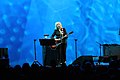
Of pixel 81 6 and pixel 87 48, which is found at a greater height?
pixel 81 6

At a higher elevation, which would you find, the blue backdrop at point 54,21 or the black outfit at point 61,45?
the blue backdrop at point 54,21

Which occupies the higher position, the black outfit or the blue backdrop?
the blue backdrop

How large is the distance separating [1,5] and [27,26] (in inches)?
51.1

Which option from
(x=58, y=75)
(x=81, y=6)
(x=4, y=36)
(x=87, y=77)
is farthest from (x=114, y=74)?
(x=81, y=6)

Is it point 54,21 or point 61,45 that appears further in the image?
point 54,21

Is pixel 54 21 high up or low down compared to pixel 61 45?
up

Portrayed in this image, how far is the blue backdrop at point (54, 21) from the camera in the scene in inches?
446

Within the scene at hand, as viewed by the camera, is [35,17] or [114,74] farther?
[35,17]

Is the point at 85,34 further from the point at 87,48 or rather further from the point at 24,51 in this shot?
the point at 24,51

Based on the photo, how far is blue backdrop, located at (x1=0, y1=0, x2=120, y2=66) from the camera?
37.2 ft

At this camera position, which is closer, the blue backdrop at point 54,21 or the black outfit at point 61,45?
the black outfit at point 61,45

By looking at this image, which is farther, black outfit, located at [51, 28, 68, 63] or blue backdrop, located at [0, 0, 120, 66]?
blue backdrop, located at [0, 0, 120, 66]

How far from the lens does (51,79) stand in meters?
3.82

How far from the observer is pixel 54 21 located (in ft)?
39.1
